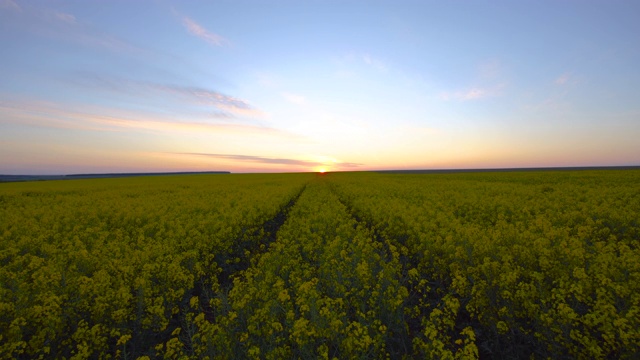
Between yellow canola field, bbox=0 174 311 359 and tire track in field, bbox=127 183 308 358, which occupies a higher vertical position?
yellow canola field, bbox=0 174 311 359

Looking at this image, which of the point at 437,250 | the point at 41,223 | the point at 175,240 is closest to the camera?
the point at 437,250

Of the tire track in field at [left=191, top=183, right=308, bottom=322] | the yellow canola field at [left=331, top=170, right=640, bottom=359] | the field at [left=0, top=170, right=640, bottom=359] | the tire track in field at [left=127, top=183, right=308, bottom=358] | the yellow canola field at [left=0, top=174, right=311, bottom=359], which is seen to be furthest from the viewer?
the tire track in field at [left=191, top=183, right=308, bottom=322]

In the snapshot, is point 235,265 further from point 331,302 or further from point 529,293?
point 529,293

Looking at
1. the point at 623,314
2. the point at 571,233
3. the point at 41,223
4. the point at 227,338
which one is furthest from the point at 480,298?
the point at 41,223

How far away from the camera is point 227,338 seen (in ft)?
12.8

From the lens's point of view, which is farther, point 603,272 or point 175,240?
point 175,240

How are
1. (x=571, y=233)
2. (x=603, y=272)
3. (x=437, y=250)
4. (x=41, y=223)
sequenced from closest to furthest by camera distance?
(x=603, y=272) → (x=437, y=250) → (x=571, y=233) → (x=41, y=223)

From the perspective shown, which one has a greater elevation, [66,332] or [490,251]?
[490,251]

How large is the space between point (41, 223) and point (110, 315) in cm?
986

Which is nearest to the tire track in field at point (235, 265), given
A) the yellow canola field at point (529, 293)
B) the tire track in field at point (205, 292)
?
the tire track in field at point (205, 292)

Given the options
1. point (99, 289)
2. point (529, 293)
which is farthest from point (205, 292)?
point (529, 293)

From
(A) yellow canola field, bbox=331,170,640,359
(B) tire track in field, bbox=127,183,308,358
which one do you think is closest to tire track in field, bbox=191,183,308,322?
(B) tire track in field, bbox=127,183,308,358

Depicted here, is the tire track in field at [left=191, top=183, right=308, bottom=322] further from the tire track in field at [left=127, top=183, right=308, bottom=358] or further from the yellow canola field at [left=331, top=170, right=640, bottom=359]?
the yellow canola field at [left=331, top=170, right=640, bottom=359]

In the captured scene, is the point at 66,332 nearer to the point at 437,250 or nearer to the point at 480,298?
the point at 480,298
